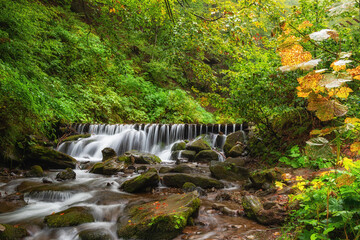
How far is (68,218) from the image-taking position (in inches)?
161

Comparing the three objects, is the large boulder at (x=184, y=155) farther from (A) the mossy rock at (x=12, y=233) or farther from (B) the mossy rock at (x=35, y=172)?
(A) the mossy rock at (x=12, y=233)

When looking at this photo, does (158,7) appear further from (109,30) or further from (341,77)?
(341,77)

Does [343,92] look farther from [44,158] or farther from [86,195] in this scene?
[44,158]

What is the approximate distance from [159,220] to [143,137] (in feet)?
30.3

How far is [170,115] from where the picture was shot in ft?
57.4

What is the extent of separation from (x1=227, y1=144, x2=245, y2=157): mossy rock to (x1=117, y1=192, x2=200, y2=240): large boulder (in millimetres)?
5020

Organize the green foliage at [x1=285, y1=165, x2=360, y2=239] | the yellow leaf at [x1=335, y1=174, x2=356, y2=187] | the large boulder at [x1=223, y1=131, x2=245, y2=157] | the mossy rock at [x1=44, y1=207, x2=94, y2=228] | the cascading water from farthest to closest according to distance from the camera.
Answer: the cascading water < the large boulder at [x1=223, y1=131, x2=245, y2=157] < the mossy rock at [x1=44, y1=207, x2=94, y2=228] < the green foliage at [x1=285, y1=165, x2=360, y2=239] < the yellow leaf at [x1=335, y1=174, x2=356, y2=187]

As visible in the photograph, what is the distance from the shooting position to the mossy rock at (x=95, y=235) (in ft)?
12.0

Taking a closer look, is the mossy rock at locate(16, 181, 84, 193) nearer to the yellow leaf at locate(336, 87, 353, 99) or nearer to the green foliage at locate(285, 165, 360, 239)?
the green foliage at locate(285, 165, 360, 239)

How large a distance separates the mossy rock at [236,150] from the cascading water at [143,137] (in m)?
2.12

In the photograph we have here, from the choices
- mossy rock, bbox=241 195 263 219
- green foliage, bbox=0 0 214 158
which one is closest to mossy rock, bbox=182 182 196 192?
mossy rock, bbox=241 195 263 219

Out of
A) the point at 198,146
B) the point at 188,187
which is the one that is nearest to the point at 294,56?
the point at 188,187

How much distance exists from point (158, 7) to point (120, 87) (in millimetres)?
13040

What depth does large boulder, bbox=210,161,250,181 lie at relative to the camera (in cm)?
677
